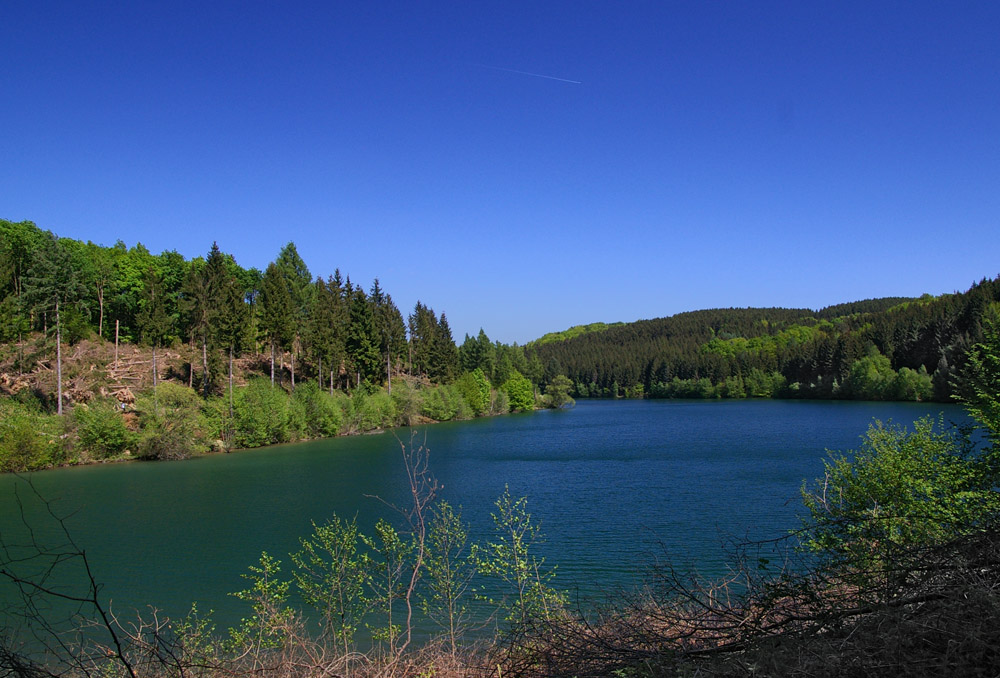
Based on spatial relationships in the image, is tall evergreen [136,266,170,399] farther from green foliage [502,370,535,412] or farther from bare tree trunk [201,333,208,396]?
green foliage [502,370,535,412]

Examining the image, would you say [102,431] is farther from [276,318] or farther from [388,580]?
[388,580]

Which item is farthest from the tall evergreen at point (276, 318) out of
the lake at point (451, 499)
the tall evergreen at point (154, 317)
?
the lake at point (451, 499)

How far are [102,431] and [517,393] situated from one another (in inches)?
2323

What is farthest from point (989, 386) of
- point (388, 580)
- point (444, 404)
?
point (444, 404)

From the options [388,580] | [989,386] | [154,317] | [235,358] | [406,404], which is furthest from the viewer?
[406,404]

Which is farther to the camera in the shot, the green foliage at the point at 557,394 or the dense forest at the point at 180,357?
the green foliage at the point at 557,394

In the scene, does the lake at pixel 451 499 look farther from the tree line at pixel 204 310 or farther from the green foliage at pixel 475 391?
the green foliage at pixel 475 391

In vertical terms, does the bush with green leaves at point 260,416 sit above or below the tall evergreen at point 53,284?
below

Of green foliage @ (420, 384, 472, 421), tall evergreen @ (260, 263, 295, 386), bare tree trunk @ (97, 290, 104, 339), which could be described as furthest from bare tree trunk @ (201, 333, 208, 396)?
green foliage @ (420, 384, 472, 421)

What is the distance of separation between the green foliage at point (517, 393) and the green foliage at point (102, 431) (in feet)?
184

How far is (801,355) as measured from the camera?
379ft

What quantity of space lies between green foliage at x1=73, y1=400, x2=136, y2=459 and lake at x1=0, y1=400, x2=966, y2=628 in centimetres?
280

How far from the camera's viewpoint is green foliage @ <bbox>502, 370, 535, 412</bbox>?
9131cm

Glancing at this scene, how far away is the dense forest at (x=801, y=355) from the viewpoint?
278 ft
